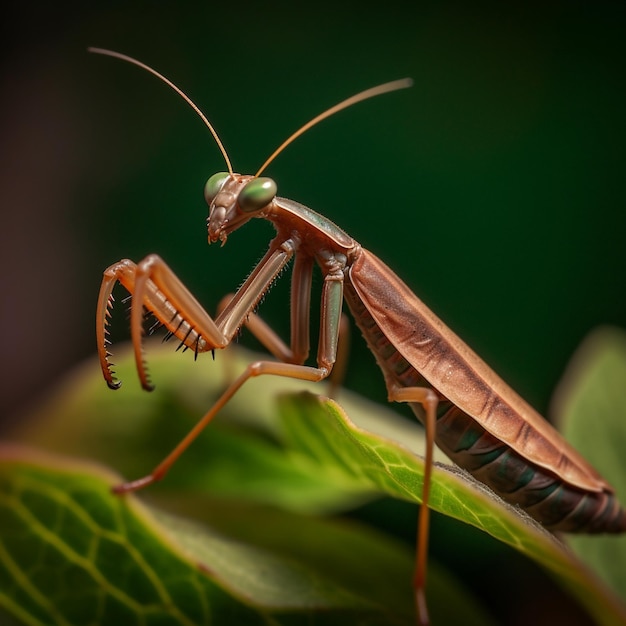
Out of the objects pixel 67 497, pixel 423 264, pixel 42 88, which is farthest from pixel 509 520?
pixel 42 88

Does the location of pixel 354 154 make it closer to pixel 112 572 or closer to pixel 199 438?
pixel 199 438

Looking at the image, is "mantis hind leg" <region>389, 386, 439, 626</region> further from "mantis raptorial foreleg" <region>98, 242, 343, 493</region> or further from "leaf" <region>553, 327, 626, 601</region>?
"leaf" <region>553, 327, 626, 601</region>

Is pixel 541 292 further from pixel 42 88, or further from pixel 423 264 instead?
pixel 42 88

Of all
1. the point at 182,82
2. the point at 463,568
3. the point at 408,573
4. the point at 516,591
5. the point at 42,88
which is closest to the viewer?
the point at 408,573

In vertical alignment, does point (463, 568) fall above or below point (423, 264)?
below

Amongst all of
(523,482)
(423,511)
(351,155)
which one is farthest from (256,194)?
(351,155)

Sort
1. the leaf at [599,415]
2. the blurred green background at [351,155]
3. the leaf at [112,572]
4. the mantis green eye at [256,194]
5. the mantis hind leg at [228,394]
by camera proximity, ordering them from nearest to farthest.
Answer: the leaf at [112,572] → the mantis hind leg at [228,394] → the mantis green eye at [256,194] → the leaf at [599,415] → the blurred green background at [351,155]

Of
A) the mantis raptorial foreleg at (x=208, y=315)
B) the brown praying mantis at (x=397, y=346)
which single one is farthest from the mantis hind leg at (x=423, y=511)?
the mantis raptorial foreleg at (x=208, y=315)

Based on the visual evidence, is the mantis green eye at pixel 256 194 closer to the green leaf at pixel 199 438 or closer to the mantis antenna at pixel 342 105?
the mantis antenna at pixel 342 105
